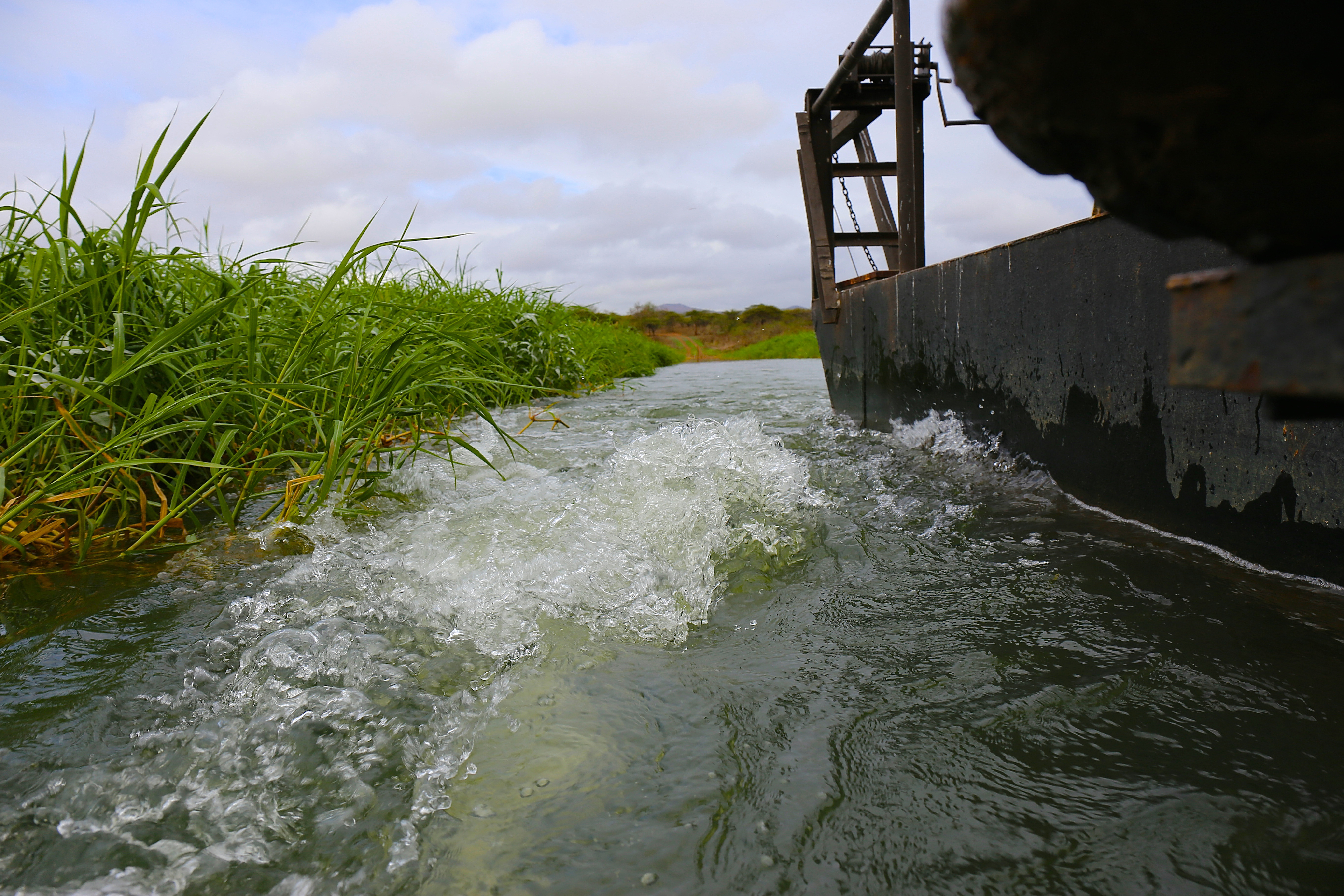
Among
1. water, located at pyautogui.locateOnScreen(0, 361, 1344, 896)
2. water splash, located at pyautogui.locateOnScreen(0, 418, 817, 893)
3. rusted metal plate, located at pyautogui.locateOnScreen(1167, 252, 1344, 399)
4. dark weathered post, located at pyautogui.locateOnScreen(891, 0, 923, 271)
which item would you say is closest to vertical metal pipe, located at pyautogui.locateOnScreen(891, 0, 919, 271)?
dark weathered post, located at pyautogui.locateOnScreen(891, 0, 923, 271)

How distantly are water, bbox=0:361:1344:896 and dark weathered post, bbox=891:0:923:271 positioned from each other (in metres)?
2.91

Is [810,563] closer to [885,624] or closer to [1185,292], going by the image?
[885,624]

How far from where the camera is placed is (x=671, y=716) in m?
1.33

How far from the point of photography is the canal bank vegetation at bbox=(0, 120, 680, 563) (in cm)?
211

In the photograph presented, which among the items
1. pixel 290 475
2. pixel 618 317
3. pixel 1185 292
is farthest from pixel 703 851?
pixel 618 317

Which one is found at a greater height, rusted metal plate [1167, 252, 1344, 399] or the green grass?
the green grass

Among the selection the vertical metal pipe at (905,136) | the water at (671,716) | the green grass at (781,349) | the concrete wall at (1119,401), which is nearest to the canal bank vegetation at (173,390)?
the water at (671,716)

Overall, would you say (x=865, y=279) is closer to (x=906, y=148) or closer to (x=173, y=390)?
(x=906, y=148)

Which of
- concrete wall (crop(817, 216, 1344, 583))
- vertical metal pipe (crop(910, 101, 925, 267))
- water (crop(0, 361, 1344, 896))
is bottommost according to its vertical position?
water (crop(0, 361, 1344, 896))

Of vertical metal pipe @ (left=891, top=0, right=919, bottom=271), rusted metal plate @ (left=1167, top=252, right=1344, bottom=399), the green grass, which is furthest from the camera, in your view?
the green grass

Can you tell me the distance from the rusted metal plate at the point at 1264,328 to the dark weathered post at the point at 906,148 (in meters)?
4.36

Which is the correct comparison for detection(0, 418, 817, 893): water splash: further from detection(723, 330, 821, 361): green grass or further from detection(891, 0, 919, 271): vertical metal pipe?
detection(723, 330, 821, 361): green grass

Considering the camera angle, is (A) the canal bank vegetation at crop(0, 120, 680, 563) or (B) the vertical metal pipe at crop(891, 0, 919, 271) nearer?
(A) the canal bank vegetation at crop(0, 120, 680, 563)

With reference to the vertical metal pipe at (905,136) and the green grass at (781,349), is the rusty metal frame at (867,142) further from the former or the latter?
the green grass at (781,349)
